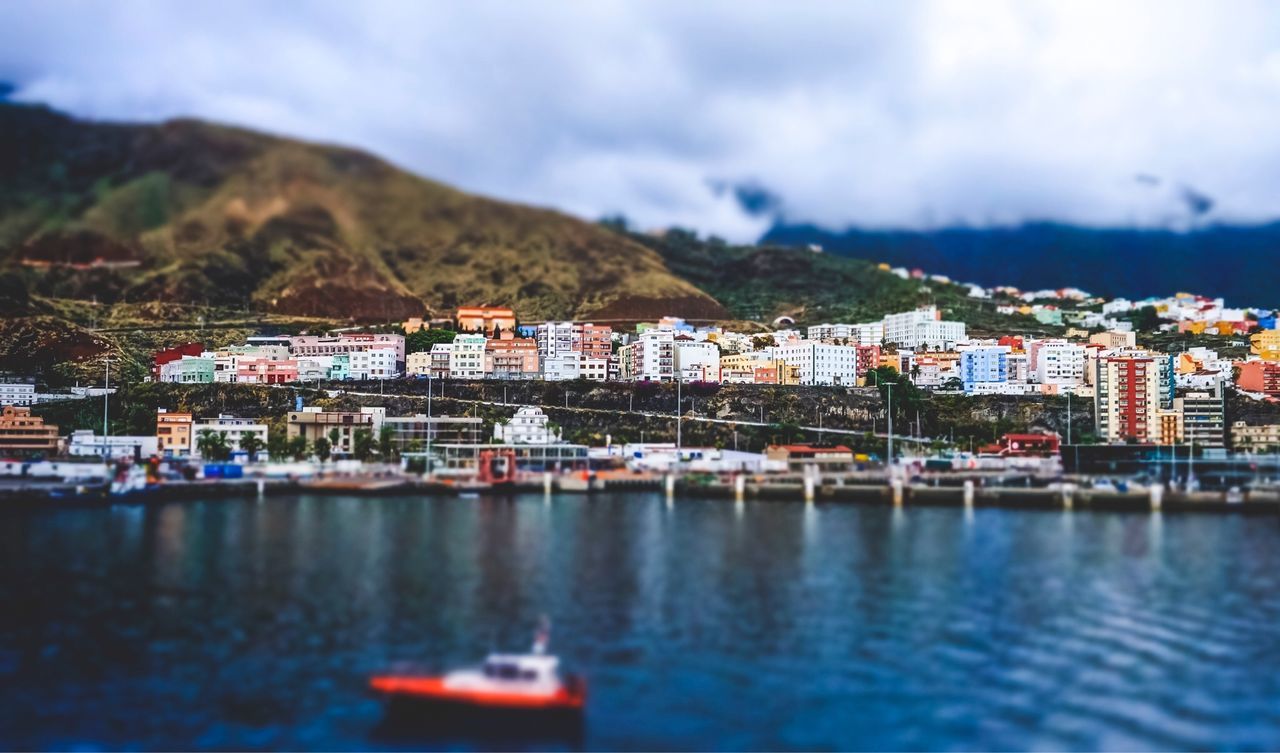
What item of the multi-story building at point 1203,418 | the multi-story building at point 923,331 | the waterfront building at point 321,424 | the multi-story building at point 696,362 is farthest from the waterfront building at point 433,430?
the multi-story building at point 923,331

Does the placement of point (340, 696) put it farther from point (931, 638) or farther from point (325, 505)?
point (325, 505)

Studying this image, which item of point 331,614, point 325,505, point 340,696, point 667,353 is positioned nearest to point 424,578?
point 331,614

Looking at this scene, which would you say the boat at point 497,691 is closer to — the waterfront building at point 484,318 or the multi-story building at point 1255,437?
the multi-story building at point 1255,437

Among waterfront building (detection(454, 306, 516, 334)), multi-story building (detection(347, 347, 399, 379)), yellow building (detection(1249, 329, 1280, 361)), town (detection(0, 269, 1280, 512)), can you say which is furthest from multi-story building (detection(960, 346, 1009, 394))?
multi-story building (detection(347, 347, 399, 379))

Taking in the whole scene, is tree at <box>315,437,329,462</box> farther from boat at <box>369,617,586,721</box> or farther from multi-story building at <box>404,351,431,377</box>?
boat at <box>369,617,586,721</box>

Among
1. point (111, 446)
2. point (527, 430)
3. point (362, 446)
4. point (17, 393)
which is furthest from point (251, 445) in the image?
point (17, 393)

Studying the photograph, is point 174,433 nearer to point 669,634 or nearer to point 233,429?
point 233,429
